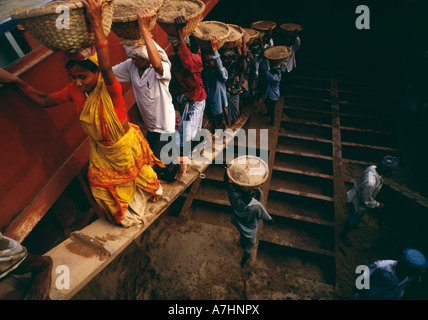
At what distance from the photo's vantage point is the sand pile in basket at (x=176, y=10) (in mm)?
3158

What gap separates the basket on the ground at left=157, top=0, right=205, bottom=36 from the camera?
3.04 m

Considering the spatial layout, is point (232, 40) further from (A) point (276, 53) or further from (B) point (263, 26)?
(B) point (263, 26)

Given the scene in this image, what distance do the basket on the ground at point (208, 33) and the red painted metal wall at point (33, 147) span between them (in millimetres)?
1976

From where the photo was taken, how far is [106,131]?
8.14 ft

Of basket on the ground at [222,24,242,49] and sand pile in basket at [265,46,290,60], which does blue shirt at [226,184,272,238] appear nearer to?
basket on the ground at [222,24,242,49]

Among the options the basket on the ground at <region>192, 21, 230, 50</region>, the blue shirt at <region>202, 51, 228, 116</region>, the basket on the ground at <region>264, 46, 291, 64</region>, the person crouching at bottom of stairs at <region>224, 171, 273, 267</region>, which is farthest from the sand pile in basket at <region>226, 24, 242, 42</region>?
the person crouching at bottom of stairs at <region>224, 171, 273, 267</region>

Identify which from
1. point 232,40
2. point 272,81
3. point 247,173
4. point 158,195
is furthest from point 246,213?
point 272,81

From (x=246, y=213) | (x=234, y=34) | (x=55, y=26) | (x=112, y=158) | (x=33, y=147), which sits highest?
(x=55, y=26)

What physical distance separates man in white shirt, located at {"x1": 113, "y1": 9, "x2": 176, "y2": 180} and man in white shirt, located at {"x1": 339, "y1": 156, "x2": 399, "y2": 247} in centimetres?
338

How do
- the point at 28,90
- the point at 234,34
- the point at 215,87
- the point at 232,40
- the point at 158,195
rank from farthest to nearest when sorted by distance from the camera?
the point at 234,34, the point at 215,87, the point at 232,40, the point at 158,195, the point at 28,90

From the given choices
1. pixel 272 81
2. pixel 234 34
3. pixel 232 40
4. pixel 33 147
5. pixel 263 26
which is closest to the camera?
pixel 33 147

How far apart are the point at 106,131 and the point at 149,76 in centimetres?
88

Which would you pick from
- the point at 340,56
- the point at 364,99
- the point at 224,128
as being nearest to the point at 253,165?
the point at 224,128

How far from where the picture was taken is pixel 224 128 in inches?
219
